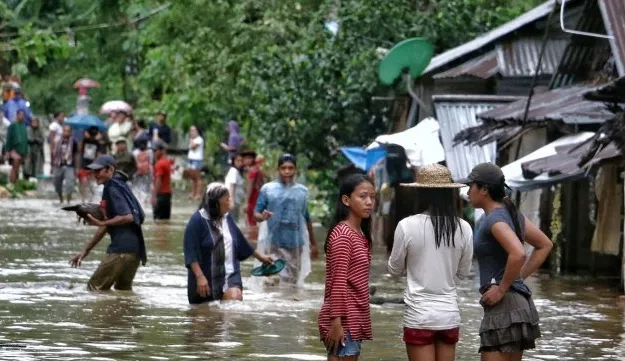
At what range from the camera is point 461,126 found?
24.3 meters

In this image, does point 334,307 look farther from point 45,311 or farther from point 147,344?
point 45,311

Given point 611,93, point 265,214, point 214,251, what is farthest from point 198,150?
point 214,251

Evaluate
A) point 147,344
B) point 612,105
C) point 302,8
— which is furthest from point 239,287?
point 302,8

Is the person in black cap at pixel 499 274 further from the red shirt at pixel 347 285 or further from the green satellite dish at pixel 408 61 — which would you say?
the green satellite dish at pixel 408 61

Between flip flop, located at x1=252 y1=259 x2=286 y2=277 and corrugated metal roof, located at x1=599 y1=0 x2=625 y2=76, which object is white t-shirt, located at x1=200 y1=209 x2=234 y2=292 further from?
corrugated metal roof, located at x1=599 y1=0 x2=625 y2=76

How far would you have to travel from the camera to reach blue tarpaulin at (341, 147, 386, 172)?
89.2 ft

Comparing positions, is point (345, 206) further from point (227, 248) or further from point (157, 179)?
point (157, 179)


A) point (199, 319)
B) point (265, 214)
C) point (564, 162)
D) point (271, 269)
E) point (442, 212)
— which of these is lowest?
point (199, 319)

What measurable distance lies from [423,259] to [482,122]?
14.1m

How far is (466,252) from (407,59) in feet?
56.9

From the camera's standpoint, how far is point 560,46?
1003 inches

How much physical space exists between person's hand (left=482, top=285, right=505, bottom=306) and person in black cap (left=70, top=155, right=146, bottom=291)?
7.85 meters

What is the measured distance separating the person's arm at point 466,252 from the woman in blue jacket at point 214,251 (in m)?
5.60

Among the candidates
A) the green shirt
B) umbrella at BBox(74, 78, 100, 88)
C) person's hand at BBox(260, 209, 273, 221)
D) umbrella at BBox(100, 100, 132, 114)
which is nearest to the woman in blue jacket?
person's hand at BBox(260, 209, 273, 221)
